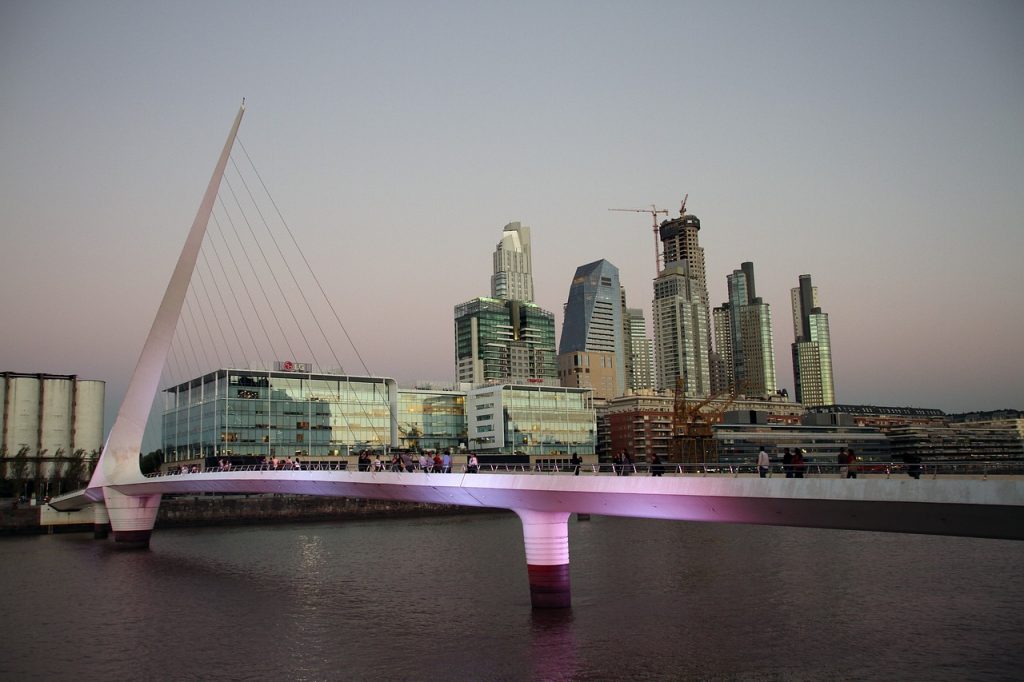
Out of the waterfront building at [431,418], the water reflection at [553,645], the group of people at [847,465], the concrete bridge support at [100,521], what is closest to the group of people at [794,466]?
the group of people at [847,465]

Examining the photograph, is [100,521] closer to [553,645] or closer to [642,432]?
[553,645]

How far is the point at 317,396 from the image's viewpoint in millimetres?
116938

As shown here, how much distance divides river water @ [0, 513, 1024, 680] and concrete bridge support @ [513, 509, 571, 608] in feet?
2.87

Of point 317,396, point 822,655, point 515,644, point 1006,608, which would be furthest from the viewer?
point 317,396

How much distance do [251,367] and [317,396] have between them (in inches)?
375

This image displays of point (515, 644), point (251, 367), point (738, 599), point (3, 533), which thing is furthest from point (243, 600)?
point (251, 367)

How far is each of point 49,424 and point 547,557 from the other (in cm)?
10371

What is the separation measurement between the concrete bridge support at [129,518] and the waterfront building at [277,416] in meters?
38.9

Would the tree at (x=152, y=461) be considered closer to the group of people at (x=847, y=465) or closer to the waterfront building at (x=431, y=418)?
the waterfront building at (x=431, y=418)

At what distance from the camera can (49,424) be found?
11350cm

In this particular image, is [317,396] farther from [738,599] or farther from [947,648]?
[947,648]

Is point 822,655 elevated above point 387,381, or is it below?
below

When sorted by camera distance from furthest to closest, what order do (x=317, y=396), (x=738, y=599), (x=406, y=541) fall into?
(x=317, y=396)
(x=406, y=541)
(x=738, y=599)

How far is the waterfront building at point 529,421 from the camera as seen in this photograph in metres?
130
